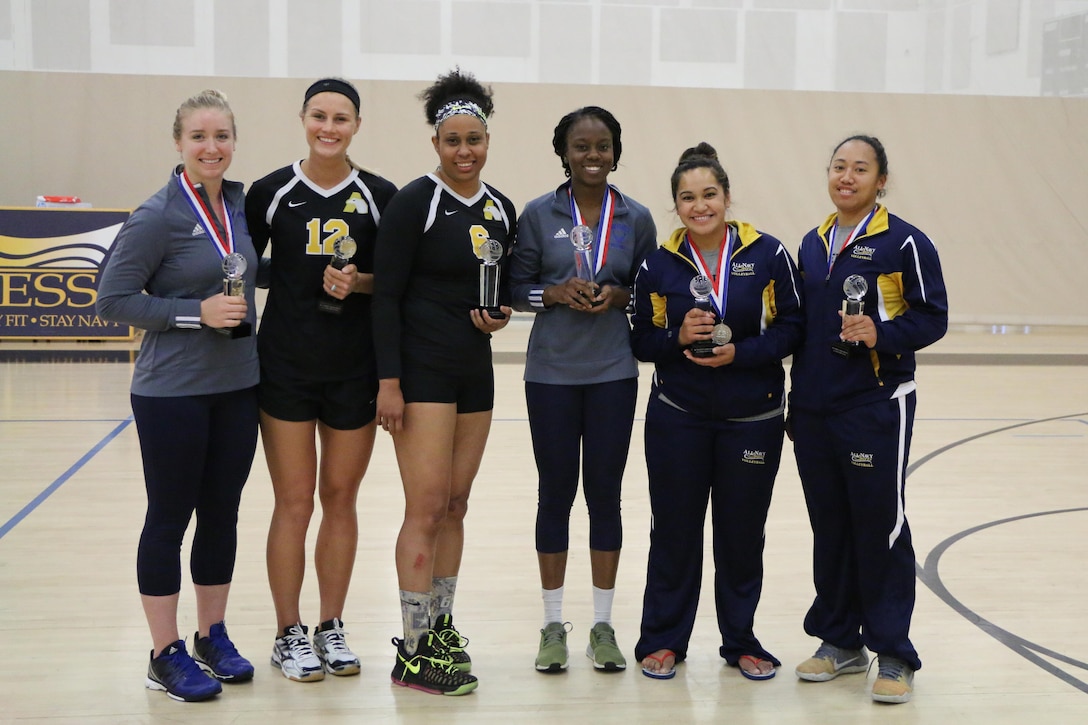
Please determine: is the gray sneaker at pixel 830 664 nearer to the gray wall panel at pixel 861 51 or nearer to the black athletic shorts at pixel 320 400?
the black athletic shorts at pixel 320 400

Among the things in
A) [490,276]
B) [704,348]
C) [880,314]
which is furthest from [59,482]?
[880,314]

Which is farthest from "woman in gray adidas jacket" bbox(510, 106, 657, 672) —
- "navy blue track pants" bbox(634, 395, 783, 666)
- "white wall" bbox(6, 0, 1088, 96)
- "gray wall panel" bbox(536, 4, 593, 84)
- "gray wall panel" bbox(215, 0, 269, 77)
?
"gray wall panel" bbox(215, 0, 269, 77)

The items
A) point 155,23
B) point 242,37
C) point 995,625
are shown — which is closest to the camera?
point 995,625

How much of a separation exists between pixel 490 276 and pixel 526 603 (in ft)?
4.26

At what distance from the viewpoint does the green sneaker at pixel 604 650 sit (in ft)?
9.68

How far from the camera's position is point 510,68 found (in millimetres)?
12516

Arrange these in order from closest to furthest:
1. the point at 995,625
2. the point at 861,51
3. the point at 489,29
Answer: the point at 995,625 → the point at 489,29 → the point at 861,51

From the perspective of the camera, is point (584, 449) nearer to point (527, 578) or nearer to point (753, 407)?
point (753, 407)

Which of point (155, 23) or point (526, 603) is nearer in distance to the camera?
point (526, 603)

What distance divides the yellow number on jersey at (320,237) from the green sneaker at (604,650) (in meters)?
1.30

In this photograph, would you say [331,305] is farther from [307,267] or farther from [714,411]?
[714,411]

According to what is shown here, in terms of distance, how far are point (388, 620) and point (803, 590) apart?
1.43 meters

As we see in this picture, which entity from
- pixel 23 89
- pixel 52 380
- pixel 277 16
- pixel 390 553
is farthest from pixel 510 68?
pixel 390 553

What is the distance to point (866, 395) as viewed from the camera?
A: 9.14ft
